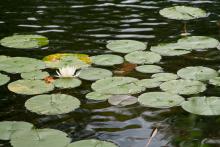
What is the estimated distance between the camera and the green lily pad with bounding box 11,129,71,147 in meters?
2.28

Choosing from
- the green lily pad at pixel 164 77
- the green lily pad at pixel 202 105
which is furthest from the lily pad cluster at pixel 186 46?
the green lily pad at pixel 202 105

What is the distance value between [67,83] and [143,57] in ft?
2.27

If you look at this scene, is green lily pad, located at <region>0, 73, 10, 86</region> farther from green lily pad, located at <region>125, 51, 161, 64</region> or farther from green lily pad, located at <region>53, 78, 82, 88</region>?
green lily pad, located at <region>125, 51, 161, 64</region>

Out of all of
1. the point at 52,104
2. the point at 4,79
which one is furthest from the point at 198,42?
the point at 4,79

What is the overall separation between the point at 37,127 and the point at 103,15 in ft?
7.20

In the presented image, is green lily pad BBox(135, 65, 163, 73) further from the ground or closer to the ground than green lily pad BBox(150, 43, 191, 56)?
closer to the ground

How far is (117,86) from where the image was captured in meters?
2.96

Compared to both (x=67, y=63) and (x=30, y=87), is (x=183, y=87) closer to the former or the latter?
(x=67, y=63)

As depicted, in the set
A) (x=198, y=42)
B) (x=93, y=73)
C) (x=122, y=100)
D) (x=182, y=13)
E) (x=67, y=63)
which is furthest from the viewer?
(x=182, y=13)

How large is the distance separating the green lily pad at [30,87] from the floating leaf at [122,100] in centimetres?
44

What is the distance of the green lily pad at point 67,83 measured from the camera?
3.00 meters

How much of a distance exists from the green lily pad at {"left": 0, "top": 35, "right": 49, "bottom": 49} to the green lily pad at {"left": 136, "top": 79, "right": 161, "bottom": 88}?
3.62 ft

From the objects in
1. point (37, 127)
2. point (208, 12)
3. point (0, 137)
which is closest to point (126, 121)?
point (37, 127)

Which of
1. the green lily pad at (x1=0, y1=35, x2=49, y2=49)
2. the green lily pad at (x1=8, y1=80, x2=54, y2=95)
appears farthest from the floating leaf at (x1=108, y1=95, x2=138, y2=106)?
the green lily pad at (x1=0, y1=35, x2=49, y2=49)
